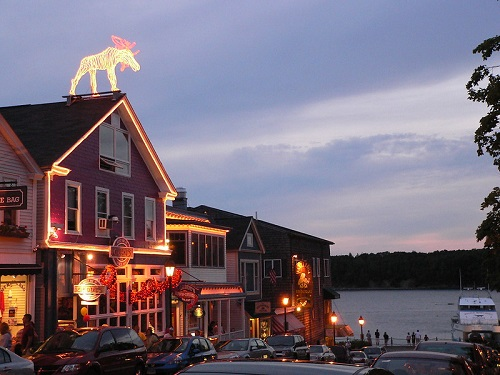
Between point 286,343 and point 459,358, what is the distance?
76.0ft

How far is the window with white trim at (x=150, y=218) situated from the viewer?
36219 millimetres

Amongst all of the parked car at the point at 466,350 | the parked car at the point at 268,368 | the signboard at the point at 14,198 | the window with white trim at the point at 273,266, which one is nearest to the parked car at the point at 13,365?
the signboard at the point at 14,198

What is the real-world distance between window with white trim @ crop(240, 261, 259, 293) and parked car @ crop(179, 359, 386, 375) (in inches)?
1737

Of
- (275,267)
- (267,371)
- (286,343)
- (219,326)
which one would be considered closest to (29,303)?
(286,343)

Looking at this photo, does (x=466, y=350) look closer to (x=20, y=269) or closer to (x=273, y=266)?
(x=20, y=269)

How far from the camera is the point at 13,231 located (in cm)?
2611

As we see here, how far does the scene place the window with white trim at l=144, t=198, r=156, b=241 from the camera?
3622 cm

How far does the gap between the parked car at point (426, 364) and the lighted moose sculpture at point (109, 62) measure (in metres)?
23.0

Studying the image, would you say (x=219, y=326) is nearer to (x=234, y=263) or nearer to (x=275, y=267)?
(x=234, y=263)

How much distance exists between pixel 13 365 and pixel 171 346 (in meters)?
9.75

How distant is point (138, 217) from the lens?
116ft

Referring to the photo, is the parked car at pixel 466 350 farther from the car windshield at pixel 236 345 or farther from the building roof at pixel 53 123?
the building roof at pixel 53 123

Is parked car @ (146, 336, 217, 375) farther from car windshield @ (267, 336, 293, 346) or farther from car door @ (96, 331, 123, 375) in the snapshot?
car windshield @ (267, 336, 293, 346)

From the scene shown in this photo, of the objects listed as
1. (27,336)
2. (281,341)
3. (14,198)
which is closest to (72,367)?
(27,336)
